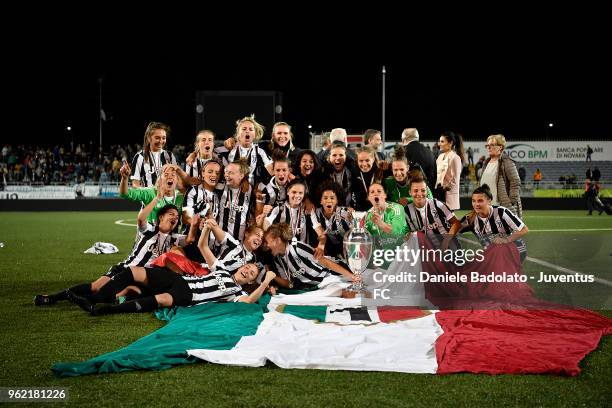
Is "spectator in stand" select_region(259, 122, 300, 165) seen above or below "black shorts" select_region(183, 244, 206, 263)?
above

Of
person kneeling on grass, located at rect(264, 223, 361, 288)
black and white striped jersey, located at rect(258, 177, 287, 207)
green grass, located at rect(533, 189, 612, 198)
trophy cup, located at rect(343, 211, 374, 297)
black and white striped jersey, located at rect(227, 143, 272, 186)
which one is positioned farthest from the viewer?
green grass, located at rect(533, 189, 612, 198)

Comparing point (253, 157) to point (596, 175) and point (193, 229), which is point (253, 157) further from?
point (596, 175)

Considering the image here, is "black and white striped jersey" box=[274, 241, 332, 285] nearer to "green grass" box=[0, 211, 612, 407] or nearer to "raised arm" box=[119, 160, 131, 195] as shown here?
"raised arm" box=[119, 160, 131, 195]

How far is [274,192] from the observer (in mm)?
7285

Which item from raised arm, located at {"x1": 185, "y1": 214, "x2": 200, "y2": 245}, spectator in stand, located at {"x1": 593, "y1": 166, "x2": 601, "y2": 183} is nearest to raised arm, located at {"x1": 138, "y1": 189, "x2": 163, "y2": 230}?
raised arm, located at {"x1": 185, "y1": 214, "x2": 200, "y2": 245}

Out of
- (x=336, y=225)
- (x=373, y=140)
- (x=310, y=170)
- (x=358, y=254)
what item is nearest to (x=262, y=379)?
(x=358, y=254)

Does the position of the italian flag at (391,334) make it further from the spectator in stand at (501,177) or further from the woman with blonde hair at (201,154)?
the spectator in stand at (501,177)

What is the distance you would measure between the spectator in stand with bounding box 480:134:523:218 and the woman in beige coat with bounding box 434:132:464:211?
703mm

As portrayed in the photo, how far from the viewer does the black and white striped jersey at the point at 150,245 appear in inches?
253

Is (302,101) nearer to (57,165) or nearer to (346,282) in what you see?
(57,165)

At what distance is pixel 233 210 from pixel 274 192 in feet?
1.57

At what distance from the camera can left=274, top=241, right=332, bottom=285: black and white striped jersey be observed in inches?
273

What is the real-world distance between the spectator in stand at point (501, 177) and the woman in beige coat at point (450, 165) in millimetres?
703

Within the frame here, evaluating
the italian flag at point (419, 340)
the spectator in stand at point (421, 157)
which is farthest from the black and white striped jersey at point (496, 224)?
the spectator in stand at point (421, 157)
